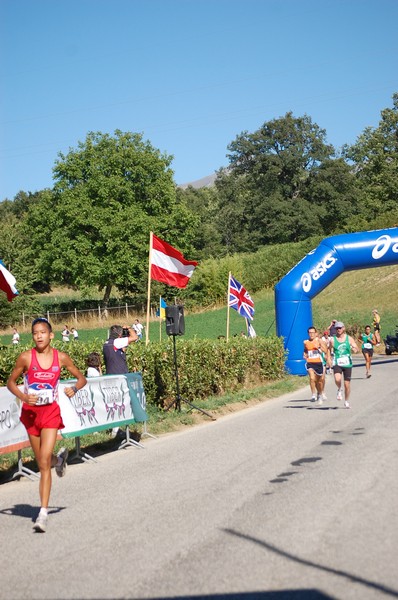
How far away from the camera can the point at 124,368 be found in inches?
622

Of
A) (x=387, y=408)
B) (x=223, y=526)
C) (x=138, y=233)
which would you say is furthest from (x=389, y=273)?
(x=223, y=526)

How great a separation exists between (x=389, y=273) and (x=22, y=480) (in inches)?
2351

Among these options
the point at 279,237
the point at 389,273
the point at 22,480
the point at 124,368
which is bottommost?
the point at 22,480

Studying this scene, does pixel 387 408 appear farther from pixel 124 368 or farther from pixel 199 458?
pixel 199 458

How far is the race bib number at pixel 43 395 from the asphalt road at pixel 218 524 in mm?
1100

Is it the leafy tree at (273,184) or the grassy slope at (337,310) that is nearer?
the grassy slope at (337,310)

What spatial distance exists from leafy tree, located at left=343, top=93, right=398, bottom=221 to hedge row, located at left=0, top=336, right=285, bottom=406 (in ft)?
221

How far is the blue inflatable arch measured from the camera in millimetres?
29328

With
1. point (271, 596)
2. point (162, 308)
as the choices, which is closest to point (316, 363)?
point (271, 596)

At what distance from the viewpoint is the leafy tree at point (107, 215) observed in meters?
71.0

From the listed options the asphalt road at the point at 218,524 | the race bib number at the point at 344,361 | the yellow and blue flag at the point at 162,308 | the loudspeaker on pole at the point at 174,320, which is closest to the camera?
the asphalt road at the point at 218,524

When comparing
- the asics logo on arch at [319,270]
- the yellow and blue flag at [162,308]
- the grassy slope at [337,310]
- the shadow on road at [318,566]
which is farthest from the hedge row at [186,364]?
the grassy slope at [337,310]

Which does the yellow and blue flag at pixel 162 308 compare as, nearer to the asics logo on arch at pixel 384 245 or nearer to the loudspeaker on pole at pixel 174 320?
the asics logo on arch at pixel 384 245

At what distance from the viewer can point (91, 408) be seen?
1284 centimetres
